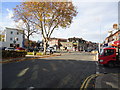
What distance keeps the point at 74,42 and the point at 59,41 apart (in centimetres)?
1271

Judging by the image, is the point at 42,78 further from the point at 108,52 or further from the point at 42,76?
the point at 108,52

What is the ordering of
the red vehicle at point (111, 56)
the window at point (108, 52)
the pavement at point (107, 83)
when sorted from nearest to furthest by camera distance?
the pavement at point (107, 83) < the red vehicle at point (111, 56) < the window at point (108, 52)

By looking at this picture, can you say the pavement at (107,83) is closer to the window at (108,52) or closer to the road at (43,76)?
the road at (43,76)

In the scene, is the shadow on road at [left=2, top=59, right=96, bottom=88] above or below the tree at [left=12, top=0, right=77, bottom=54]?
below

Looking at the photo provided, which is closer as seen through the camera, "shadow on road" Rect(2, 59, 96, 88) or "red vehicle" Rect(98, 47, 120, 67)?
"shadow on road" Rect(2, 59, 96, 88)

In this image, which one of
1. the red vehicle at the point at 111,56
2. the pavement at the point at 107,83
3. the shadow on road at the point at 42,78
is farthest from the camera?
the red vehicle at the point at 111,56

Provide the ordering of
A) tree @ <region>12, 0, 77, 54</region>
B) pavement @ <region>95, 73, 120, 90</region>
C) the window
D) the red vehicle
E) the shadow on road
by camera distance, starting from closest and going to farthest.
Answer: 1. the shadow on road
2. pavement @ <region>95, 73, 120, 90</region>
3. the red vehicle
4. the window
5. tree @ <region>12, 0, 77, 54</region>

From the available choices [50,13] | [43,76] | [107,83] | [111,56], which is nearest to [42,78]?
[43,76]

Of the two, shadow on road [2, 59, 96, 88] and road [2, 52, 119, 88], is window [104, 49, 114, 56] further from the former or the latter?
shadow on road [2, 59, 96, 88]

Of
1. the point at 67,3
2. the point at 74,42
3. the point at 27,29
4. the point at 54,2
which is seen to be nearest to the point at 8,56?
the point at 54,2

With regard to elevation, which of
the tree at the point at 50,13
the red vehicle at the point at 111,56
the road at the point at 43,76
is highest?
the tree at the point at 50,13

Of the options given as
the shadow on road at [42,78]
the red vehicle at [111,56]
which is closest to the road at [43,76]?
the shadow on road at [42,78]

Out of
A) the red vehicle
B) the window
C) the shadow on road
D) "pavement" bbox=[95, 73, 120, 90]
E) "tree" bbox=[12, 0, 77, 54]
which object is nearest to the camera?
the shadow on road

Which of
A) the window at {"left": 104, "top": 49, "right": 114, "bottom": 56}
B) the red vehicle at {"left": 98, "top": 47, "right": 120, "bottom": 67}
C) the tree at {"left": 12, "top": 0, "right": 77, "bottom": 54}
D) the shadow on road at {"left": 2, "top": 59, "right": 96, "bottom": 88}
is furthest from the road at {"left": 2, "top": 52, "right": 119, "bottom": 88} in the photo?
the tree at {"left": 12, "top": 0, "right": 77, "bottom": 54}
